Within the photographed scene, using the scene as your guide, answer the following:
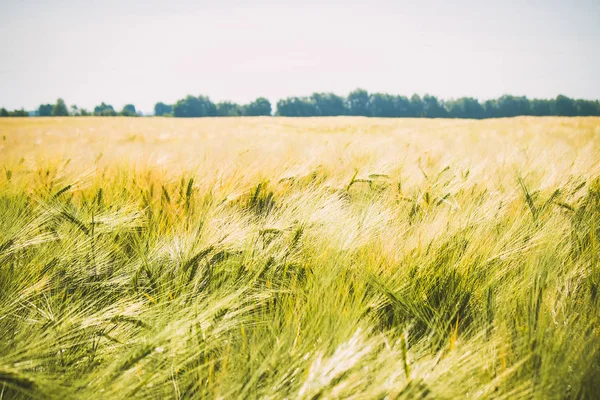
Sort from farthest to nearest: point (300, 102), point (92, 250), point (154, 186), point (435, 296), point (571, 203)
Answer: point (300, 102) < point (154, 186) < point (571, 203) < point (92, 250) < point (435, 296)

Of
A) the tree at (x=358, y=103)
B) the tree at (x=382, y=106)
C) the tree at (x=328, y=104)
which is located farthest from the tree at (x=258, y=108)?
the tree at (x=382, y=106)

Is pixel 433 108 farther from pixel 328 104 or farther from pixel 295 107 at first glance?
pixel 295 107

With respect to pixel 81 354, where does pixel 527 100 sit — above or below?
above

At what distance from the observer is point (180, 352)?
1.91 ft

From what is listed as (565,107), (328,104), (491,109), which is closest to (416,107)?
(491,109)

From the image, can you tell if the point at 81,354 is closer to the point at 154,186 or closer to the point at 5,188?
the point at 154,186

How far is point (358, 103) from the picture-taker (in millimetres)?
57094

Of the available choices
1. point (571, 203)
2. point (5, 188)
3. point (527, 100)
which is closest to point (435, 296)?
→ point (571, 203)

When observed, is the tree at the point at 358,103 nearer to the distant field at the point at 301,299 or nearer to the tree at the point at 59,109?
the tree at the point at 59,109

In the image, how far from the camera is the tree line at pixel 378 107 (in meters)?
49.8

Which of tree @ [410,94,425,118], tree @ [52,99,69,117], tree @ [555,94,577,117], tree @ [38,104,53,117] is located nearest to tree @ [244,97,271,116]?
tree @ [410,94,425,118]

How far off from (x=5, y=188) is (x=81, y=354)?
52.9 inches

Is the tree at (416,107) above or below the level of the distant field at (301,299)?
above

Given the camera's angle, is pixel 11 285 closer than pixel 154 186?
Yes
